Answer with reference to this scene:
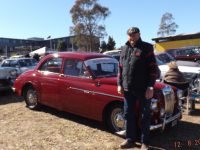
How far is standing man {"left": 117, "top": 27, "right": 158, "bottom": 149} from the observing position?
571cm

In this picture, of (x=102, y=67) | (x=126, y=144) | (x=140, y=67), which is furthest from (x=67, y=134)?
(x=140, y=67)

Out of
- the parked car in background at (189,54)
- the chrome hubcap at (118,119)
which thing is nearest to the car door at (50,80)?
the chrome hubcap at (118,119)

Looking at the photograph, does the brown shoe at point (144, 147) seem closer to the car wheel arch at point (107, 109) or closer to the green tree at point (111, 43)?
the car wheel arch at point (107, 109)

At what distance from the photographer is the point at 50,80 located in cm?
852

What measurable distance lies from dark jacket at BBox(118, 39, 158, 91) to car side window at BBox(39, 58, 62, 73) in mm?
3022

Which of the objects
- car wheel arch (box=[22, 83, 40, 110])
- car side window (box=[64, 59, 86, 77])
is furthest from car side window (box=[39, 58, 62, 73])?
car wheel arch (box=[22, 83, 40, 110])

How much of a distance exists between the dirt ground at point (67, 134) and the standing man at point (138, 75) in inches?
30.8

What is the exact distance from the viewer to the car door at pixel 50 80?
8367mm

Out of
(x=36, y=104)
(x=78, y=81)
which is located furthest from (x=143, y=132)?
(x=36, y=104)

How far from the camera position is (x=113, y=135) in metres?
7.02

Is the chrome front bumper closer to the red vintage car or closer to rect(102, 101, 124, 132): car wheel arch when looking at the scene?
the red vintage car

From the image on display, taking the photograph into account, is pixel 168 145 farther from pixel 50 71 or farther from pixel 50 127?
pixel 50 71

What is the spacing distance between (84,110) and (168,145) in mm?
2092

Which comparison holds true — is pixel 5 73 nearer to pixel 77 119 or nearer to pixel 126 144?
pixel 77 119
